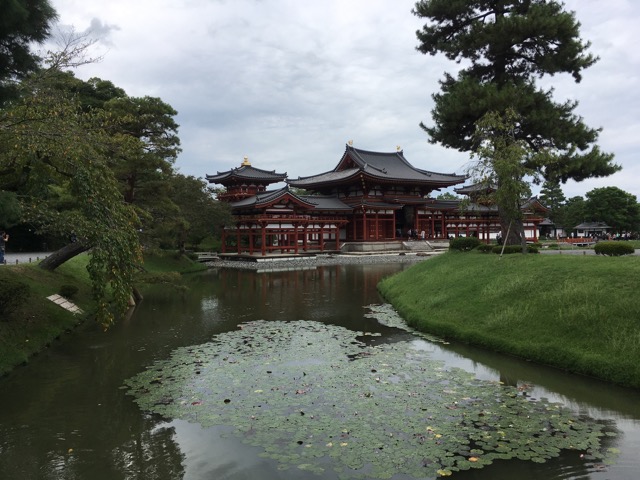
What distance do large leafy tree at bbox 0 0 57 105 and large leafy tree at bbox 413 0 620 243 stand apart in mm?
17001

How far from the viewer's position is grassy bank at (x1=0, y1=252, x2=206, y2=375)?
35.7 feet

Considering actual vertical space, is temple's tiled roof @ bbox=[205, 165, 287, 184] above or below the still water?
above

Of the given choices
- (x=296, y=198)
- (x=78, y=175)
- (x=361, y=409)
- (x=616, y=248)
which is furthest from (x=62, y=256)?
(x=296, y=198)

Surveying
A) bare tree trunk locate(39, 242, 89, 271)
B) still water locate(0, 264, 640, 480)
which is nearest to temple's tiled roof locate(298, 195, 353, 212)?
bare tree trunk locate(39, 242, 89, 271)

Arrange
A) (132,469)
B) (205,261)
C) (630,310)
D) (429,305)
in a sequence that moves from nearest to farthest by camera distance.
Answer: (132,469), (630,310), (429,305), (205,261)

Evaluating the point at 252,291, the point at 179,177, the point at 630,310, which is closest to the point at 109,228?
the point at 630,310

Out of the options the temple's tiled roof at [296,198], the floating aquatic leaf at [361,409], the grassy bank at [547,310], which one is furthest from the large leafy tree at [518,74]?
the temple's tiled roof at [296,198]

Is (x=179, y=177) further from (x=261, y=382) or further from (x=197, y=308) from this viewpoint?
(x=261, y=382)

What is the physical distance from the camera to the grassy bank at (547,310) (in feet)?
30.8

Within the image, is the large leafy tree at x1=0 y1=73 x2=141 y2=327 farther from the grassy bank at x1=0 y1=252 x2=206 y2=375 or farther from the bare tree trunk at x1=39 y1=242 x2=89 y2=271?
the bare tree trunk at x1=39 y1=242 x2=89 y2=271

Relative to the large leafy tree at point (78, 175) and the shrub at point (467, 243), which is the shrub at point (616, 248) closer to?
the shrub at point (467, 243)

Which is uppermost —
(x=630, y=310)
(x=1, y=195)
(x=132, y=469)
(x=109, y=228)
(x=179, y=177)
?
(x=179, y=177)

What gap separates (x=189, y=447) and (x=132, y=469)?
826mm

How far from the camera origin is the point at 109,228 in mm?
8820
